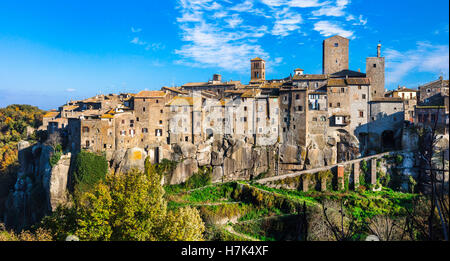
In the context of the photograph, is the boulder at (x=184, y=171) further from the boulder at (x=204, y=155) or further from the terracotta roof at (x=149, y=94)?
the terracotta roof at (x=149, y=94)

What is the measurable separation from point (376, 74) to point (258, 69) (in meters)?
18.5

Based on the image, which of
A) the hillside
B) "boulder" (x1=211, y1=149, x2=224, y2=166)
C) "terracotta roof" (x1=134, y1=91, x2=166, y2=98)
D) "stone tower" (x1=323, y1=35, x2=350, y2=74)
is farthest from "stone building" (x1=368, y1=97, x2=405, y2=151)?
the hillside

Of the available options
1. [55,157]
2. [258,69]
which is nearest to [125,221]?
[55,157]

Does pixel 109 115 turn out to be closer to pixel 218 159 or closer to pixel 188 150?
pixel 188 150

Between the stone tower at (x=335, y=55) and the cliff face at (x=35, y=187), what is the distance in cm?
3200

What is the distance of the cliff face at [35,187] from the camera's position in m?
33.2

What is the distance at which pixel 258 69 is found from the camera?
51.8m

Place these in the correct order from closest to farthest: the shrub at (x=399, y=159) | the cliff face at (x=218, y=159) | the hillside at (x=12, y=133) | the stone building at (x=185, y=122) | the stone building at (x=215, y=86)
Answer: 1. the shrub at (x=399, y=159)
2. the cliff face at (x=218, y=159)
3. the stone building at (x=185, y=122)
4. the hillside at (x=12, y=133)
5. the stone building at (x=215, y=86)

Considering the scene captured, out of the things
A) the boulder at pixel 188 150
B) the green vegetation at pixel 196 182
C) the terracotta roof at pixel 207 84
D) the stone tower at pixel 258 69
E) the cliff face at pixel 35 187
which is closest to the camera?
the cliff face at pixel 35 187

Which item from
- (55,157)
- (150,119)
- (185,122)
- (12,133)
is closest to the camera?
(55,157)

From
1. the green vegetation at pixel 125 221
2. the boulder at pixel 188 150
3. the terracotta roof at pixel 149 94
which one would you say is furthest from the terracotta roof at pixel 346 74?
the green vegetation at pixel 125 221

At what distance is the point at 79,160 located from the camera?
32.8 m
